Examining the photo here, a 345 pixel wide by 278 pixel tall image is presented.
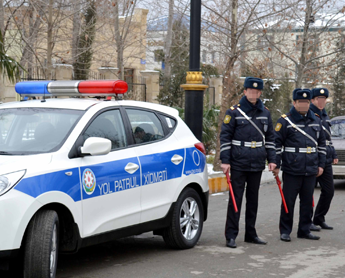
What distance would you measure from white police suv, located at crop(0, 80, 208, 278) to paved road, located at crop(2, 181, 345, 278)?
1.06ft

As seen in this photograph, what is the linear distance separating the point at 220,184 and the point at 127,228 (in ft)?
19.2

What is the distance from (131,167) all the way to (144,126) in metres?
0.68

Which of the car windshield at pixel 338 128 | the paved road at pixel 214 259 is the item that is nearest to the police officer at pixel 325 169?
the paved road at pixel 214 259

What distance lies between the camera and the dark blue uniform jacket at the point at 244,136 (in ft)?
20.9

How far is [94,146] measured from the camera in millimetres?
4816

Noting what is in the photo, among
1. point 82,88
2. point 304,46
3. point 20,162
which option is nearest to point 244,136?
point 82,88

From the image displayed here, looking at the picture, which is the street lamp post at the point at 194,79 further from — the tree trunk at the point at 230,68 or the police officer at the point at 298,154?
the tree trunk at the point at 230,68

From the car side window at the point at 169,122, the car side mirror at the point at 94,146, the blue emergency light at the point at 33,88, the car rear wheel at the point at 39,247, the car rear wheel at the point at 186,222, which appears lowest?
the car rear wheel at the point at 186,222

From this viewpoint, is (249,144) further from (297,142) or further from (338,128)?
(338,128)

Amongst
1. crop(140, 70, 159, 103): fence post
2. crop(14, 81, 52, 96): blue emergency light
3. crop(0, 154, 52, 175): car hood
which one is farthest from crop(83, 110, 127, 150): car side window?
crop(140, 70, 159, 103): fence post

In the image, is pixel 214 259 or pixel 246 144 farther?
pixel 246 144

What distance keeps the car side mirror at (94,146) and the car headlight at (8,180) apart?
697 millimetres

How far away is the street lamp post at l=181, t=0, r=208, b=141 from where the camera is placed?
30.6 ft

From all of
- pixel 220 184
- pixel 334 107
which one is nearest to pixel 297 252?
pixel 220 184
